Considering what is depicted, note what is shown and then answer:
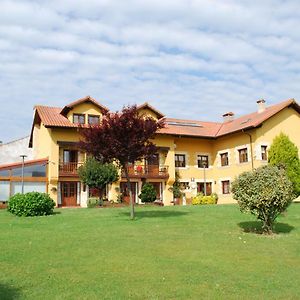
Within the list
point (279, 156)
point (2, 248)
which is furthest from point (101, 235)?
point (279, 156)

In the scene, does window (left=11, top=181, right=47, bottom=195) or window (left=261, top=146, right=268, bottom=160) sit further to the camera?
window (left=261, top=146, right=268, bottom=160)

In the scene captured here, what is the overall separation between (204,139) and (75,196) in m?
13.2

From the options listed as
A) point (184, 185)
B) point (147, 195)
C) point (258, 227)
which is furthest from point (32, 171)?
point (258, 227)

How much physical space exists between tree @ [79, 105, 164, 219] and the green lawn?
3.09m

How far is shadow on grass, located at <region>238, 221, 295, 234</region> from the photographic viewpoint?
14828 millimetres

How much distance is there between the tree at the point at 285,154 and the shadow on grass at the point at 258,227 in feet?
50.5

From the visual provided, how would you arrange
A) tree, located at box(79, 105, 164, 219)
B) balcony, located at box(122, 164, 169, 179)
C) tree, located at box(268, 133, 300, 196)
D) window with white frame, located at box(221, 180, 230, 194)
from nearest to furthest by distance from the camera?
1. tree, located at box(79, 105, 164, 219)
2. tree, located at box(268, 133, 300, 196)
3. balcony, located at box(122, 164, 169, 179)
4. window with white frame, located at box(221, 180, 230, 194)

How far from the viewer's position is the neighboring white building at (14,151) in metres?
43.7

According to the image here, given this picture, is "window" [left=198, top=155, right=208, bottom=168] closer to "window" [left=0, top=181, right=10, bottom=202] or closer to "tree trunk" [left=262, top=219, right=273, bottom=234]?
"window" [left=0, top=181, right=10, bottom=202]

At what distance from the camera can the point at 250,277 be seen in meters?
8.81

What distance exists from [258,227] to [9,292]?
10.1 m

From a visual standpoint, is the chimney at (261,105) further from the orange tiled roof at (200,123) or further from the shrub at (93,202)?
the shrub at (93,202)

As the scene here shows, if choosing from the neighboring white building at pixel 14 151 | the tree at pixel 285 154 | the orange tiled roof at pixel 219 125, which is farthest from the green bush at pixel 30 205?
the neighboring white building at pixel 14 151

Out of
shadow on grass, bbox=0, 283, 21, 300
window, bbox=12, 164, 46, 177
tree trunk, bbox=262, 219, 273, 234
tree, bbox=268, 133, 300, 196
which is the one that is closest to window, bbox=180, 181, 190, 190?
tree, bbox=268, 133, 300, 196
